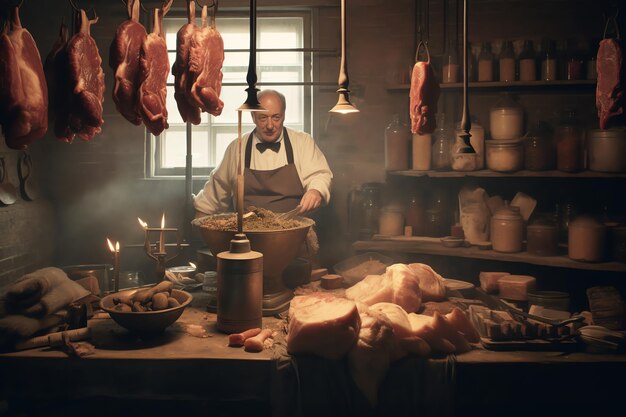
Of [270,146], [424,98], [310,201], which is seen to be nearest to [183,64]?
[424,98]

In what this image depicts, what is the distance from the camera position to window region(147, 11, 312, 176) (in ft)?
17.0

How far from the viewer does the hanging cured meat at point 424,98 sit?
2557 millimetres

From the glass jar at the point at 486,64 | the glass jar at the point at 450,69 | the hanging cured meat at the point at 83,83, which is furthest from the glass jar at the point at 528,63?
the hanging cured meat at the point at 83,83

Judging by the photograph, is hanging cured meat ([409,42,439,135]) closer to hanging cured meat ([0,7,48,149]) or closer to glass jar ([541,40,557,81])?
hanging cured meat ([0,7,48,149])

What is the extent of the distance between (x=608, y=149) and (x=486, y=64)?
1.23 meters

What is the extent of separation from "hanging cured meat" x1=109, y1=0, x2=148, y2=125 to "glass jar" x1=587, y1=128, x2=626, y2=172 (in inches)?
128

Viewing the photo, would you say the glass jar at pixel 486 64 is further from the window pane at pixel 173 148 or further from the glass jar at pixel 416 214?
the window pane at pixel 173 148

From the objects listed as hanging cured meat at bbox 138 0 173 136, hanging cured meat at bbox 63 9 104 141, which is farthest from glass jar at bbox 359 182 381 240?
hanging cured meat at bbox 63 9 104 141

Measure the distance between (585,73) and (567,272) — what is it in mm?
1660

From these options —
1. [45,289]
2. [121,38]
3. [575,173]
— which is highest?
[121,38]

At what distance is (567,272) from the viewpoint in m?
4.37

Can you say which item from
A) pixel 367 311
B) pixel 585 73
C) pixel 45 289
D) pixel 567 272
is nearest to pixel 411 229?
pixel 567 272

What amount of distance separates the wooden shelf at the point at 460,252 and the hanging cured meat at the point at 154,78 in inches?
99.3

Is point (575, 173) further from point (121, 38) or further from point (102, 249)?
point (102, 249)
